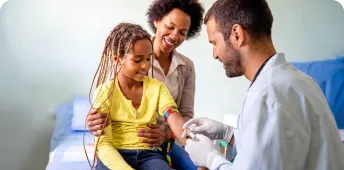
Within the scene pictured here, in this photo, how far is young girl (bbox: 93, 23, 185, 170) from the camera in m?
1.43

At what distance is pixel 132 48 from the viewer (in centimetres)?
147

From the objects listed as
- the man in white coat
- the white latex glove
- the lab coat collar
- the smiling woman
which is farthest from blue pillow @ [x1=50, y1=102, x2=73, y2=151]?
the lab coat collar

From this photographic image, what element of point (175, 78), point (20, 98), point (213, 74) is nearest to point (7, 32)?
Answer: point (20, 98)

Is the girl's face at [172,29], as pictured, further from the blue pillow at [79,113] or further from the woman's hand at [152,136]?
the blue pillow at [79,113]

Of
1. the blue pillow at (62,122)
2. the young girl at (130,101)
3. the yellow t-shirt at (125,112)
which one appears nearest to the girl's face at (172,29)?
the young girl at (130,101)

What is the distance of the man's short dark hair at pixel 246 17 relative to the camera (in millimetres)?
1135

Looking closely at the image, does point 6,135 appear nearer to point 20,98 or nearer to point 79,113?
point 20,98

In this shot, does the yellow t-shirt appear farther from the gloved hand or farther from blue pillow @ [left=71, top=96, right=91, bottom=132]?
blue pillow @ [left=71, top=96, right=91, bottom=132]

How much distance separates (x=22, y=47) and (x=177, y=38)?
1382mm

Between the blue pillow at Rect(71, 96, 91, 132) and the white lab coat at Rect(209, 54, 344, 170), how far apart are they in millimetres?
1693

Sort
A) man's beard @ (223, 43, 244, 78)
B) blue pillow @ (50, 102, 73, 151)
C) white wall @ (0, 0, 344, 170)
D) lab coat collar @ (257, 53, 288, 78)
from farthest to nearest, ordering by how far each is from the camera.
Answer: white wall @ (0, 0, 344, 170) < blue pillow @ (50, 102, 73, 151) < man's beard @ (223, 43, 244, 78) < lab coat collar @ (257, 53, 288, 78)

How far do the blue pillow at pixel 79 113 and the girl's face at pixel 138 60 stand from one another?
1094mm

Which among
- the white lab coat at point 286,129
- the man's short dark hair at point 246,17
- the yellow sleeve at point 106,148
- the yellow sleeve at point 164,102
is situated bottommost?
the yellow sleeve at point 106,148

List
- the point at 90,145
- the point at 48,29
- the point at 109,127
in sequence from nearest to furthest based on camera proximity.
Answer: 1. the point at 109,127
2. the point at 90,145
3. the point at 48,29
